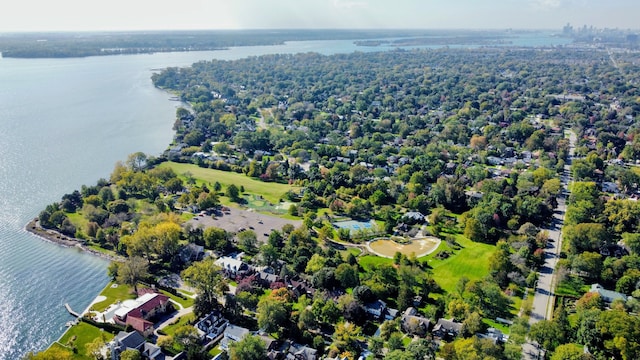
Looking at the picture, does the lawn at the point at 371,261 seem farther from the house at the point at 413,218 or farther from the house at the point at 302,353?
the house at the point at 302,353

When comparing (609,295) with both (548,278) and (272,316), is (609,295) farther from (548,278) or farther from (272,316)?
(272,316)

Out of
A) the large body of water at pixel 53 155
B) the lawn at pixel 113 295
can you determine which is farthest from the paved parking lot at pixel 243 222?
the large body of water at pixel 53 155

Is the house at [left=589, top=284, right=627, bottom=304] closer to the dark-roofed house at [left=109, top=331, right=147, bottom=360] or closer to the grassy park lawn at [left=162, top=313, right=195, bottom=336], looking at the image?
the grassy park lawn at [left=162, top=313, right=195, bottom=336]

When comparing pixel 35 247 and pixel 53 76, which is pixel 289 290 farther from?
pixel 53 76

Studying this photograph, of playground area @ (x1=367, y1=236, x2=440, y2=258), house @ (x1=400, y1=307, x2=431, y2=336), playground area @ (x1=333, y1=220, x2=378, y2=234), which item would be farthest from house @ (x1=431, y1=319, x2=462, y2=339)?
playground area @ (x1=333, y1=220, x2=378, y2=234)

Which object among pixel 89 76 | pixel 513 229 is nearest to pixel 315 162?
pixel 513 229

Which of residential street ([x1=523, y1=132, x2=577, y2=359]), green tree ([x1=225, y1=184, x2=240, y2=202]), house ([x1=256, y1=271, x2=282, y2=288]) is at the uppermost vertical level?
green tree ([x1=225, y1=184, x2=240, y2=202])
